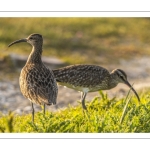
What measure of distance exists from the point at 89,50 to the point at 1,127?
327 inches

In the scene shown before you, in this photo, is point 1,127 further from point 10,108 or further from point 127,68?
point 127,68

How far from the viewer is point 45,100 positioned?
8.76 m

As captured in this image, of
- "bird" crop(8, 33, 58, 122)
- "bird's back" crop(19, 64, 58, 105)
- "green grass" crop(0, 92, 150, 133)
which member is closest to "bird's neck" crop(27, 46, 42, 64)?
"bird" crop(8, 33, 58, 122)

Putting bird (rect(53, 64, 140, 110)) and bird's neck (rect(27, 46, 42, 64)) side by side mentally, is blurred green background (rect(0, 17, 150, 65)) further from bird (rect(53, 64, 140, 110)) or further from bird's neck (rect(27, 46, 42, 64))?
bird's neck (rect(27, 46, 42, 64))

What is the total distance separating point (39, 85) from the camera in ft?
29.6

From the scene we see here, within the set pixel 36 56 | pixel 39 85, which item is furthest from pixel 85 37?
pixel 39 85

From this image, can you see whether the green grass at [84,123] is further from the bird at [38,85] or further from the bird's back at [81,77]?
the bird's back at [81,77]

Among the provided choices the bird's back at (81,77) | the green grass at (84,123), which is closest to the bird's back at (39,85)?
the green grass at (84,123)

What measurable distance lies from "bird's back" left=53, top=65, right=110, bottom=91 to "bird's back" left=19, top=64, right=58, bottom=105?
2.74ft

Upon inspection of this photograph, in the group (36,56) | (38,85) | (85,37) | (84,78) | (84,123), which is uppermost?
→ (85,37)

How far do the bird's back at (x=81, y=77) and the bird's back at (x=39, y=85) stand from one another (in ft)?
2.74

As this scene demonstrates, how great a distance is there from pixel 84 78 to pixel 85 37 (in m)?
7.55

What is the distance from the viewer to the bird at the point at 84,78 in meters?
10.3

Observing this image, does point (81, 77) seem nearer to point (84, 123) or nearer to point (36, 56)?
point (36, 56)
